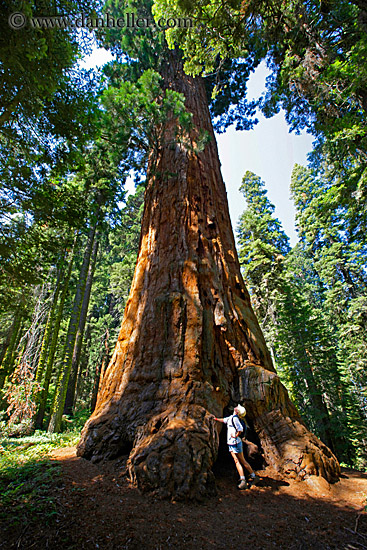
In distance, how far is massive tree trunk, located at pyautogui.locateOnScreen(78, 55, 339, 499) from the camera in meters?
3.27

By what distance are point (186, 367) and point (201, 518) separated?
5.94 ft

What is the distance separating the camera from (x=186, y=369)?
4.12 meters

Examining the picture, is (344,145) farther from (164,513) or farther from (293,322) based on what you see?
(164,513)

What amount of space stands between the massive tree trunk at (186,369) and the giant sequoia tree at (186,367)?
2 cm

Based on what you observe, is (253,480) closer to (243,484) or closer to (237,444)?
(243,484)

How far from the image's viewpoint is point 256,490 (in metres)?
3.42

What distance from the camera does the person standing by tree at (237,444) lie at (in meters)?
3.57

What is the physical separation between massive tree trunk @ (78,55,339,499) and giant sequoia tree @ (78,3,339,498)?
16mm

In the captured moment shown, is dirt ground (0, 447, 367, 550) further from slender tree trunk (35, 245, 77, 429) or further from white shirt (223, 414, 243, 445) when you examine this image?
slender tree trunk (35, 245, 77, 429)

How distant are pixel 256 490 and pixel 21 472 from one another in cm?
307

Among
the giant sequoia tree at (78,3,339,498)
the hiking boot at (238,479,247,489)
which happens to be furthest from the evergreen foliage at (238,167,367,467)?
the hiking boot at (238,479,247,489)

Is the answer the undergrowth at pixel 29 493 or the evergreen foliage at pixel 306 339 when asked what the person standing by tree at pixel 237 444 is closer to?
the undergrowth at pixel 29 493

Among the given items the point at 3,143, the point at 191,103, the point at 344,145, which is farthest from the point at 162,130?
the point at 344,145

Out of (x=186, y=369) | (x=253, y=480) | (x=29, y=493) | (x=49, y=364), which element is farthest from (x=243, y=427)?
(x=49, y=364)
